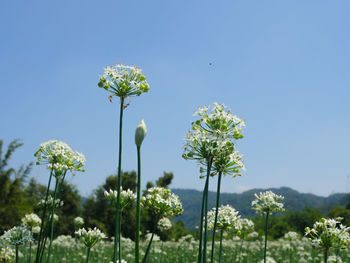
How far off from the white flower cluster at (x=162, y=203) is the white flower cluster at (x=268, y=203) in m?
2.12

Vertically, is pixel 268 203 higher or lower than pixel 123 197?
lower

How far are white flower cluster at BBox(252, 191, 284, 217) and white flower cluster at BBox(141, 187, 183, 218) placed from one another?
2.12 meters

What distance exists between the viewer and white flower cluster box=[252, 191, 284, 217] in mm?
5230

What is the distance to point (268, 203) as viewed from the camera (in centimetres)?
530

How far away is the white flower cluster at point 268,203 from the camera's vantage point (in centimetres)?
523

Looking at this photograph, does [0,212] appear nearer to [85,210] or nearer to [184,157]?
[184,157]

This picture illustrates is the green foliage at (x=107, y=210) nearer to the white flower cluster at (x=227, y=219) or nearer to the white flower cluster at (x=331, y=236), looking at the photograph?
the white flower cluster at (x=227, y=219)

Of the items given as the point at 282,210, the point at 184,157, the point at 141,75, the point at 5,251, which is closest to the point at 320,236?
the point at 282,210

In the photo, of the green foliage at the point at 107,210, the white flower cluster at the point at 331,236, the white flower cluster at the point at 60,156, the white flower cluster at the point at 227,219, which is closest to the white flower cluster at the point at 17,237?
the white flower cluster at the point at 60,156

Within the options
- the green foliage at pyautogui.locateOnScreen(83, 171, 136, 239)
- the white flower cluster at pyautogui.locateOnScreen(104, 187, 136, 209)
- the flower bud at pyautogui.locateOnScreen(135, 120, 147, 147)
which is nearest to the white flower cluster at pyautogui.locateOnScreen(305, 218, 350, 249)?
the white flower cluster at pyautogui.locateOnScreen(104, 187, 136, 209)

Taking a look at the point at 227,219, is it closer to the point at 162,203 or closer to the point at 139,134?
the point at 162,203

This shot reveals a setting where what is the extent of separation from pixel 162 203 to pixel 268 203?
94.2 inches

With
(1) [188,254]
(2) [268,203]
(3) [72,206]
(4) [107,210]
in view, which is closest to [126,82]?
(2) [268,203]

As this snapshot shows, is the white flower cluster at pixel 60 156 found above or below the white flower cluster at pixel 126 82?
→ below
